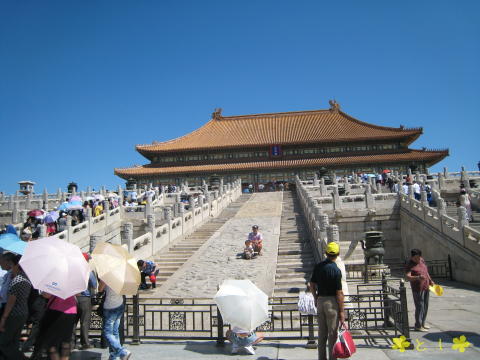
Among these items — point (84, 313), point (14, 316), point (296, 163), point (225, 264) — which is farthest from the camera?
point (296, 163)

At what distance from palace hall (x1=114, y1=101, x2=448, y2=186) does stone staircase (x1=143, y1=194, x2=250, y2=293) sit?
750 inches

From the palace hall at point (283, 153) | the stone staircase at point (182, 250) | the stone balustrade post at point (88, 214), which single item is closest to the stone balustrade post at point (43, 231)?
the stone balustrade post at point (88, 214)

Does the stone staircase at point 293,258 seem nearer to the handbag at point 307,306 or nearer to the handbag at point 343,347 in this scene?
the handbag at point 307,306

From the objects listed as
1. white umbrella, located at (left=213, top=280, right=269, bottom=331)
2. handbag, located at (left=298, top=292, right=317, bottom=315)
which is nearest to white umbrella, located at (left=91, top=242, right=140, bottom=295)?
white umbrella, located at (left=213, top=280, right=269, bottom=331)

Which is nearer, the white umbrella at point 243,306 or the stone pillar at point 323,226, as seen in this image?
the white umbrella at point 243,306

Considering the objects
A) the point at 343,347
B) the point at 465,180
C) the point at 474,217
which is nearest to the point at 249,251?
the point at 343,347

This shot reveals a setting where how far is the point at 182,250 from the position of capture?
15.9 m

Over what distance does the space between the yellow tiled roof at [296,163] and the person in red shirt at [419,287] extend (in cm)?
3429

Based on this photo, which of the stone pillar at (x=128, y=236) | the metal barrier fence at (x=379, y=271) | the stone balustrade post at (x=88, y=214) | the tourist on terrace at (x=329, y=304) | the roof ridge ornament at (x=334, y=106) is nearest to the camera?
Result: the tourist on terrace at (x=329, y=304)

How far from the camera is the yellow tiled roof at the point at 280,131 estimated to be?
44.8m

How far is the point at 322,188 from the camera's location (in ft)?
78.4

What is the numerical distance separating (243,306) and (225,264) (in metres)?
7.05

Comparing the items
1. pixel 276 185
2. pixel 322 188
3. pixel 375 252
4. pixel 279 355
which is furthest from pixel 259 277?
pixel 276 185

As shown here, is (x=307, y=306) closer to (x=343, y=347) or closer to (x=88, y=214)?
(x=343, y=347)
